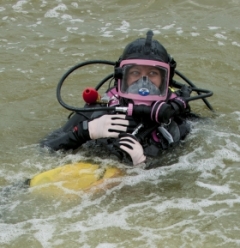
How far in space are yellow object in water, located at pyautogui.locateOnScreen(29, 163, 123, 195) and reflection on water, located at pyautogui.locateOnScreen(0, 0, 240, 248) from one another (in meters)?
0.08

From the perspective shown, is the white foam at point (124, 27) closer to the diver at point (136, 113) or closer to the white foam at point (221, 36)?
the white foam at point (221, 36)

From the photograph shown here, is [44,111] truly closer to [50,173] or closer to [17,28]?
[50,173]

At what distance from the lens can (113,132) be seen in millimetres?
4320

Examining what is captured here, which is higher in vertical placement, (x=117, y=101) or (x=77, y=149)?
(x=117, y=101)

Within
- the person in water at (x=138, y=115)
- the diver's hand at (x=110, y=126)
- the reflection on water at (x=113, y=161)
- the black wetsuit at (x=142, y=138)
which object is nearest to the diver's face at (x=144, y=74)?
the person in water at (x=138, y=115)

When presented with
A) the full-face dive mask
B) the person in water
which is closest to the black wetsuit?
the person in water

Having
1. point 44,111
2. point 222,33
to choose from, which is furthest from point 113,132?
point 222,33

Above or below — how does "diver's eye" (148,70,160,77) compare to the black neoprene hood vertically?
below

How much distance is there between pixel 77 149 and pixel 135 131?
2.05 feet

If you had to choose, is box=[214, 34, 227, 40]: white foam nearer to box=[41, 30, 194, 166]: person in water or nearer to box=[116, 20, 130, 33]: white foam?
box=[116, 20, 130, 33]: white foam

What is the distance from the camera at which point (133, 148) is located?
419cm

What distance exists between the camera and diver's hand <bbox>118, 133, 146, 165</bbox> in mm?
4180

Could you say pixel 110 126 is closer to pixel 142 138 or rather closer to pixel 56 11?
pixel 142 138

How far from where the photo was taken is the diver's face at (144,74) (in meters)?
4.52
